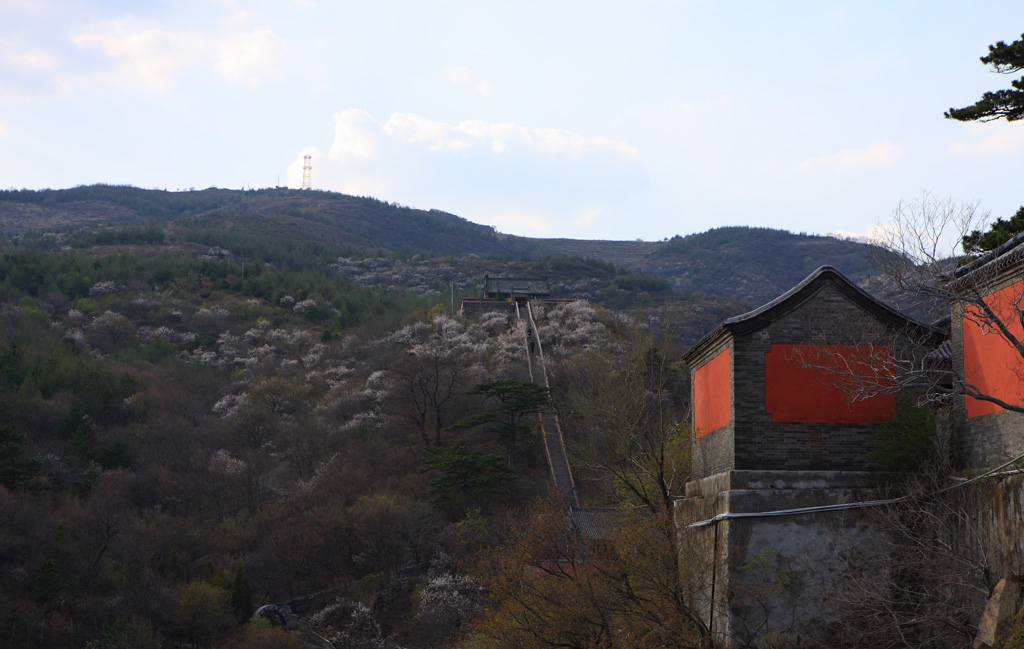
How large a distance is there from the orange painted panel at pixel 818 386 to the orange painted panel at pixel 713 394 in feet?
2.44

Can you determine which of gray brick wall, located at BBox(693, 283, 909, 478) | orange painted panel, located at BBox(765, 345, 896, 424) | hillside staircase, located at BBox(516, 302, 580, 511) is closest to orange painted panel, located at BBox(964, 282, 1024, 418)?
A: orange painted panel, located at BBox(765, 345, 896, 424)

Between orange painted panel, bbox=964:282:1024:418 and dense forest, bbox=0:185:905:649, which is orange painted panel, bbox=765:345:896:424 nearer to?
orange painted panel, bbox=964:282:1024:418

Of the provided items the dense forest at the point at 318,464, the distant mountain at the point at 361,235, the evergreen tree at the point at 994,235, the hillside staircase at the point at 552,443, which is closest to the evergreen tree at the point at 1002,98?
the evergreen tree at the point at 994,235

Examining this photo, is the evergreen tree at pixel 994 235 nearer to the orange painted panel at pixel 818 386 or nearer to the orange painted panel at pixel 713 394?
the orange painted panel at pixel 818 386

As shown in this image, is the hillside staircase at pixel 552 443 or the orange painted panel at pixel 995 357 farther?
the hillside staircase at pixel 552 443

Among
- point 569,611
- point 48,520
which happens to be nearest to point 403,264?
point 48,520

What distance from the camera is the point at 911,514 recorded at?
1347 cm

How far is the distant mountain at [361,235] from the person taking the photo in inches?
4614

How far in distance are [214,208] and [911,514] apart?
178m

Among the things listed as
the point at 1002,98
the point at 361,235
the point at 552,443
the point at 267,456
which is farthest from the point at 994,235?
the point at 361,235

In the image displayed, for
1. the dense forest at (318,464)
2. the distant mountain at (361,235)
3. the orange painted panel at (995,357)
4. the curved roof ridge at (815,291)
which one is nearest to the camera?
the orange painted panel at (995,357)

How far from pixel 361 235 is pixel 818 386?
135340 millimetres

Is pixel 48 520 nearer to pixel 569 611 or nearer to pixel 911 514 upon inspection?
pixel 569 611

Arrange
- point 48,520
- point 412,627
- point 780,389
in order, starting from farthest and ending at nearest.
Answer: point 48,520 < point 412,627 < point 780,389
